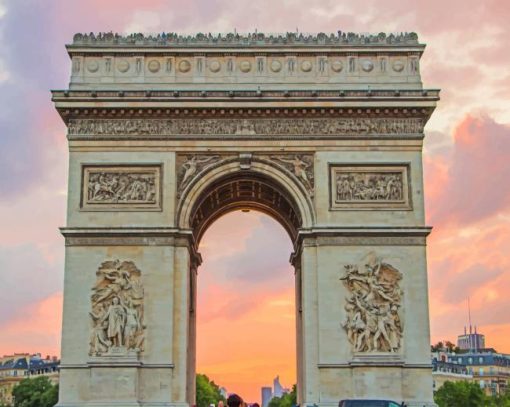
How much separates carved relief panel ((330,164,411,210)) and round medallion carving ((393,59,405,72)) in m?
3.64

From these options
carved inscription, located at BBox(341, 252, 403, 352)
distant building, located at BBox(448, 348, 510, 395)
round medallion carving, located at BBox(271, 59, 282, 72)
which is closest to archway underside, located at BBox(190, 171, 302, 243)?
carved inscription, located at BBox(341, 252, 403, 352)

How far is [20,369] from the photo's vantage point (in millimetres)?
116062

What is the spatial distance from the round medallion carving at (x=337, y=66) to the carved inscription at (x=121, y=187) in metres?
7.22

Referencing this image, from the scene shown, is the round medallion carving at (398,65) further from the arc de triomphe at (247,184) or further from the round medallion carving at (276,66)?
the round medallion carving at (276,66)

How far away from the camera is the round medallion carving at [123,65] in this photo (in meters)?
35.6

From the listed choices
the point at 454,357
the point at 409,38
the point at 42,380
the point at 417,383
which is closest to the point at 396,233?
the point at 417,383

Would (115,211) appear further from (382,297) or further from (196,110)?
(382,297)

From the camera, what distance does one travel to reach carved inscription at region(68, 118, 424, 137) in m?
34.9

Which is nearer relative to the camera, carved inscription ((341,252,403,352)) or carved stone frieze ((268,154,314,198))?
carved inscription ((341,252,403,352))

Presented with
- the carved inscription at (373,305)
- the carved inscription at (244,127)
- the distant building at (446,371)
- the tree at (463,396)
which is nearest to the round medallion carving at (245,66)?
the carved inscription at (244,127)

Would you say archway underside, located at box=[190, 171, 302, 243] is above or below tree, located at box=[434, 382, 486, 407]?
above

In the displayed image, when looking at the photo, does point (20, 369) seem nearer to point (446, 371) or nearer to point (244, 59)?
point (446, 371)

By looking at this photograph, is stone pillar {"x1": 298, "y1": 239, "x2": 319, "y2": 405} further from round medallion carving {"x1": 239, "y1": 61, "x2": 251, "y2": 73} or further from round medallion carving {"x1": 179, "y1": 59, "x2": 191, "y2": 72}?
round medallion carving {"x1": 179, "y1": 59, "x2": 191, "y2": 72}

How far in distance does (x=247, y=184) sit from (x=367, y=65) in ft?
20.2
